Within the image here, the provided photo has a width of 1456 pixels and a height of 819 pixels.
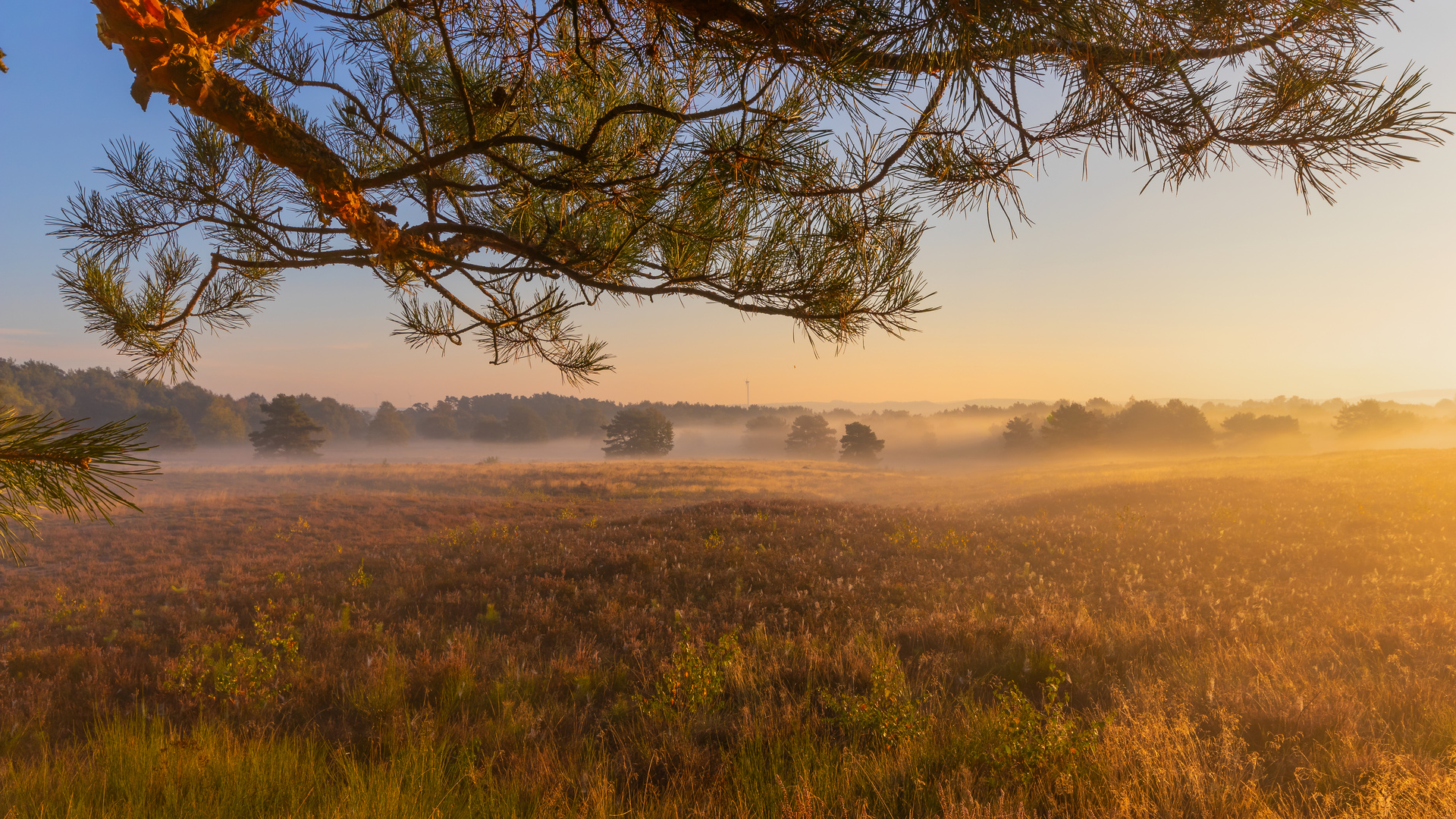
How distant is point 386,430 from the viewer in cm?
7862

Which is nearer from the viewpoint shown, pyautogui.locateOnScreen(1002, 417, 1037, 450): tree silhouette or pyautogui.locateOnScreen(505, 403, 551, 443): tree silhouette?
pyautogui.locateOnScreen(1002, 417, 1037, 450): tree silhouette

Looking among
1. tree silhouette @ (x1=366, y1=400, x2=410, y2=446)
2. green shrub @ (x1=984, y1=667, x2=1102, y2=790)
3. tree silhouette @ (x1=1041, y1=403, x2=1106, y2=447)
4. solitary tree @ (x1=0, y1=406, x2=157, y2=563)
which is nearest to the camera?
solitary tree @ (x1=0, y1=406, x2=157, y2=563)

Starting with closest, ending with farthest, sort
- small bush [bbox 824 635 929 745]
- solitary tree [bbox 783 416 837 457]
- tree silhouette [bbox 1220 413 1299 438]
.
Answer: small bush [bbox 824 635 929 745]
tree silhouette [bbox 1220 413 1299 438]
solitary tree [bbox 783 416 837 457]

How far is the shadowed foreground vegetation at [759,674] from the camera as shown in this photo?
2.93 metres

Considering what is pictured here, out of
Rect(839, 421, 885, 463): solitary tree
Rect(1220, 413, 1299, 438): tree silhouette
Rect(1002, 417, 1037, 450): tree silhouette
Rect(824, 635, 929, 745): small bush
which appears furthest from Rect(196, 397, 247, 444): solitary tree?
Rect(1220, 413, 1299, 438): tree silhouette

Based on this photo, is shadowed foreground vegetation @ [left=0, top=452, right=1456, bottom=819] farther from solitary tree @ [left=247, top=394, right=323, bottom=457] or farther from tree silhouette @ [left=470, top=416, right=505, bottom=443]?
tree silhouette @ [left=470, top=416, right=505, bottom=443]

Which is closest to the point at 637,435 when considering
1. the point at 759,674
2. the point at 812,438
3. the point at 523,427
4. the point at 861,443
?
the point at 812,438

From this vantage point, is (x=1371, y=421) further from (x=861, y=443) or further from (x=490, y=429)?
(x=490, y=429)

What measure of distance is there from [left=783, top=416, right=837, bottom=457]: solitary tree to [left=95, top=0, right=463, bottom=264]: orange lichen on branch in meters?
69.0

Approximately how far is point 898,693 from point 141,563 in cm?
1640

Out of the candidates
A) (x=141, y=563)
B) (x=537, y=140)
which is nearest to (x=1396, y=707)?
(x=537, y=140)

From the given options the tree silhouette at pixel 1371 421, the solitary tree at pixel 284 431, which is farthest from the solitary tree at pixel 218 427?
the tree silhouette at pixel 1371 421

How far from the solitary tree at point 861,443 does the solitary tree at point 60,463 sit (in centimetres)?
5752

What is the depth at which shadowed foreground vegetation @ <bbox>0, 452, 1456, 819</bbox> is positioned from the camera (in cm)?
293
